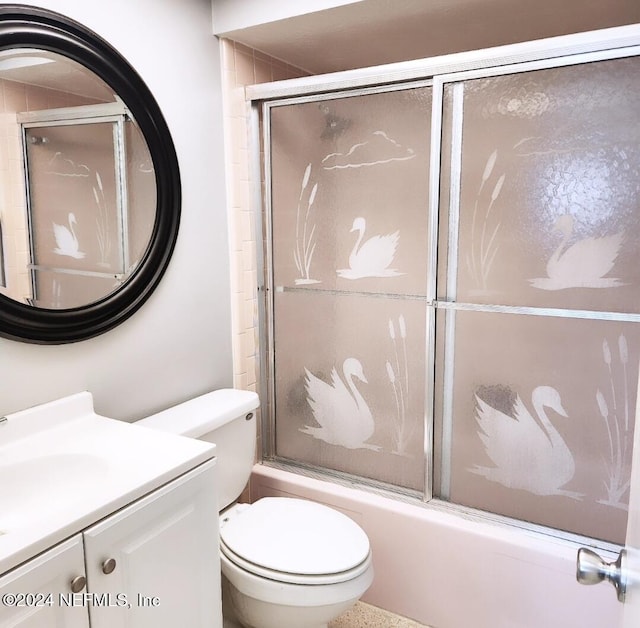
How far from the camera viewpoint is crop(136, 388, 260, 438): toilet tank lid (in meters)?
1.72

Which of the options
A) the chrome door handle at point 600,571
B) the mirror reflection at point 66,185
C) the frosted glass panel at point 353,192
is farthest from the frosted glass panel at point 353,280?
the chrome door handle at point 600,571

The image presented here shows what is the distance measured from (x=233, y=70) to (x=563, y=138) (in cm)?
125

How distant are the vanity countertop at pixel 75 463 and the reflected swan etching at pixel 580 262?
45.2 inches

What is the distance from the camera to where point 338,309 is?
210 centimetres

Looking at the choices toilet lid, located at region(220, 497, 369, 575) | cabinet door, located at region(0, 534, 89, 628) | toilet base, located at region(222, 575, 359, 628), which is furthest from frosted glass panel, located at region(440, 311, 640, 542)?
cabinet door, located at region(0, 534, 89, 628)

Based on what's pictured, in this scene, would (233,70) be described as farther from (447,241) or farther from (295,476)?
(295,476)

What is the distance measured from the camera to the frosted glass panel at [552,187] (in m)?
1.55

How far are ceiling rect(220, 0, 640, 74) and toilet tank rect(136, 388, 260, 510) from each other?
1.36m

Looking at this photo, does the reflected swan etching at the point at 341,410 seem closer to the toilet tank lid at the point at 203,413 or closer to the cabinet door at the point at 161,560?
the toilet tank lid at the point at 203,413

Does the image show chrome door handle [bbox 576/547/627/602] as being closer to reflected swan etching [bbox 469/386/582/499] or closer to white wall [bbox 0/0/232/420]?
reflected swan etching [bbox 469/386/582/499]

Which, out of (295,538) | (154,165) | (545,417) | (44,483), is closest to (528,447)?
(545,417)

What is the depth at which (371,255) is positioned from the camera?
2002 millimetres

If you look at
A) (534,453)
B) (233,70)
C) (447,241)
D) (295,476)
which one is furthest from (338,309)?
(233,70)

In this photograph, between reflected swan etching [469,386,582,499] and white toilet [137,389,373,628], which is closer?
white toilet [137,389,373,628]
